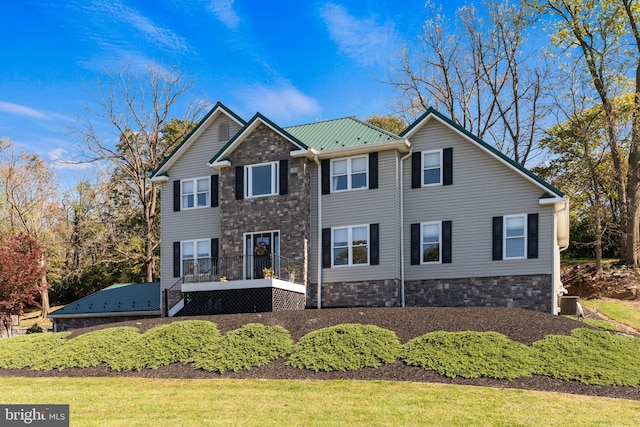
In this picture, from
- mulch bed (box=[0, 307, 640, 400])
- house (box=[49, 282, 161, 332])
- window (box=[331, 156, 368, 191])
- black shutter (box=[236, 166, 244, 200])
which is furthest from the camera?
house (box=[49, 282, 161, 332])

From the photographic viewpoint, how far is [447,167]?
2206 centimetres

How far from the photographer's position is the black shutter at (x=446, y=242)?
2167 centimetres

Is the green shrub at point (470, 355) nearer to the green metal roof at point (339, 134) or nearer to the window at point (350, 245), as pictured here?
the window at point (350, 245)

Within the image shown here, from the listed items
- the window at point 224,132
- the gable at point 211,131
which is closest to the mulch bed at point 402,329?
the gable at point 211,131

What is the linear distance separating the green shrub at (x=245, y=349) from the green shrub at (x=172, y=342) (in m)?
0.38

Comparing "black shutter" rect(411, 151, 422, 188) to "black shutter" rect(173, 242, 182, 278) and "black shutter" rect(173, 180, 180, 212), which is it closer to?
"black shutter" rect(173, 180, 180, 212)

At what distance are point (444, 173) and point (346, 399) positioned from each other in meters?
11.5

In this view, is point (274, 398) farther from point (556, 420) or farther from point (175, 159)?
point (175, 159)

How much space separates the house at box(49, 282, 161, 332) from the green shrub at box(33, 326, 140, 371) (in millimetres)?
6338

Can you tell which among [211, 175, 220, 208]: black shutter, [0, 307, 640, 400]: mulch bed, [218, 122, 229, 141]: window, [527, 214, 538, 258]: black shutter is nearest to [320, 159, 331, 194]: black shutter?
[211, 175, 220, 208]: black shutter

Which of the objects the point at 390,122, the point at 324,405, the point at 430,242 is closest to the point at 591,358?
the point at 324,405

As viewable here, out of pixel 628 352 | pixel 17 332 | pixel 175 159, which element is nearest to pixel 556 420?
pixel 628 352

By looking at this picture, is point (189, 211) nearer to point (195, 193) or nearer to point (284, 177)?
point (195, 193)

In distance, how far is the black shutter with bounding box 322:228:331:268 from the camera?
2284 cm
